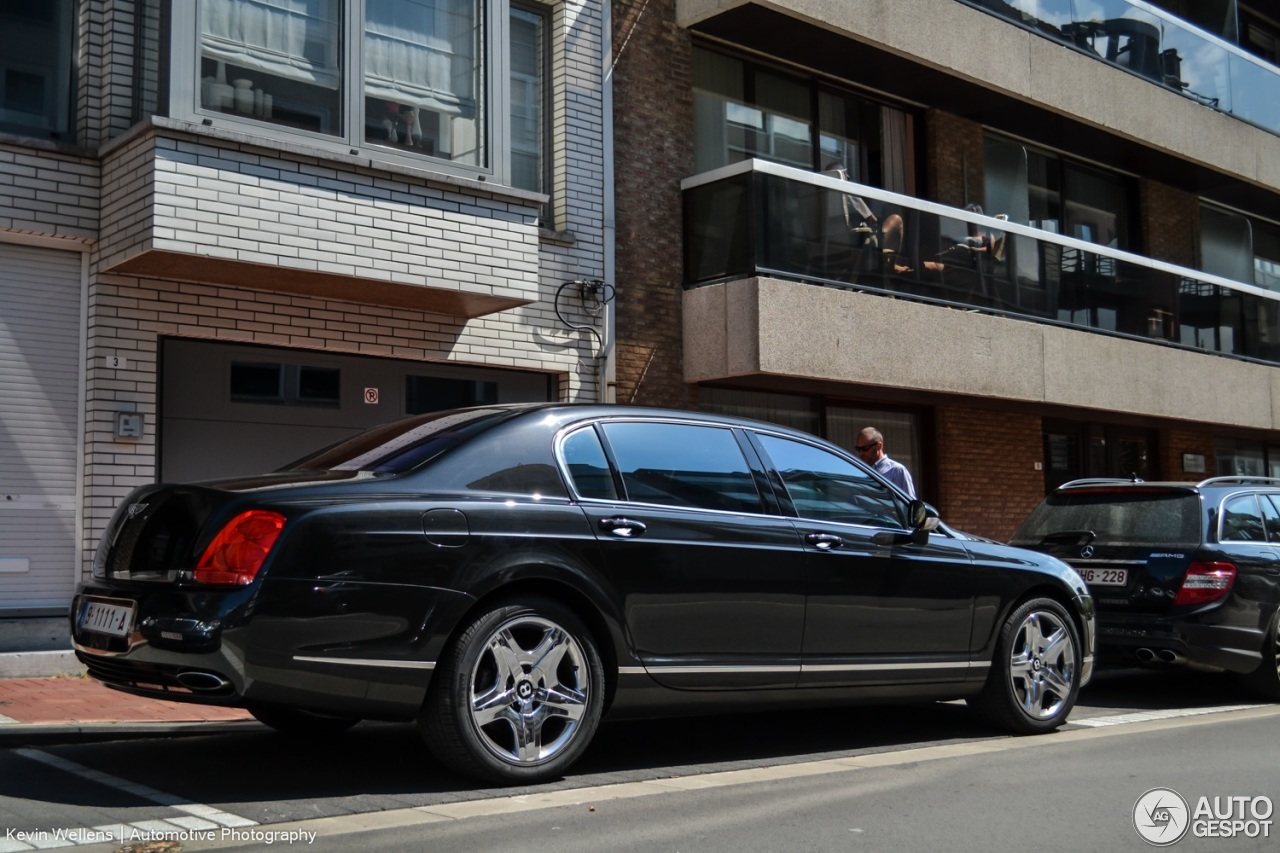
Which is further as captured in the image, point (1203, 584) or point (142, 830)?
point (1203, 584)

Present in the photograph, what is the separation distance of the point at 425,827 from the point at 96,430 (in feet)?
19.4

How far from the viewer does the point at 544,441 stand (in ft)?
20.4

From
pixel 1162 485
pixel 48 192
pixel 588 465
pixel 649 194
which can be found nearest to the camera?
pixel 588 465

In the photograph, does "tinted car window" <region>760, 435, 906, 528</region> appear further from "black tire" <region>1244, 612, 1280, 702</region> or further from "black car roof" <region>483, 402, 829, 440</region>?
"black tire" <region>1244, 612, 1280, 702</region>

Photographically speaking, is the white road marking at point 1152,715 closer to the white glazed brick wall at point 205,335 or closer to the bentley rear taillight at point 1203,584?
the bentley rear taillight at point 1203,584

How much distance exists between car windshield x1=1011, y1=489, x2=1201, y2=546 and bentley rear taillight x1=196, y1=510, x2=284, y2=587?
647 cm

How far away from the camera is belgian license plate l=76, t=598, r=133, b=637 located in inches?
215

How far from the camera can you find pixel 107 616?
5.63m

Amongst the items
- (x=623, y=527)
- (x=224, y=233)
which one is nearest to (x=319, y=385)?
(x=224, y=233)

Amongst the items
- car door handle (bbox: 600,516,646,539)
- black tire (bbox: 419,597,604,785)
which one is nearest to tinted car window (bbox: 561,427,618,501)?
car door handle (bbox: 600,516,646,539)

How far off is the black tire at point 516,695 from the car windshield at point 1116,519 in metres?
5.32

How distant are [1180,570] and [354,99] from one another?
6705 mm

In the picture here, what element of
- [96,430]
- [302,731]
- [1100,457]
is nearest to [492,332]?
[96,430]

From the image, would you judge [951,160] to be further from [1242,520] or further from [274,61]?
[274,61]
